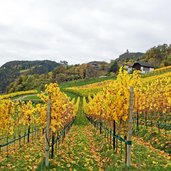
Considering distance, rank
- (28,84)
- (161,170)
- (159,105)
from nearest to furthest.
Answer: (161,170) < (159,105) < (28,84)

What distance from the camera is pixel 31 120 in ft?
77.0

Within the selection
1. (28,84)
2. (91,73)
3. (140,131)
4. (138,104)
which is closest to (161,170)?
(140,131)

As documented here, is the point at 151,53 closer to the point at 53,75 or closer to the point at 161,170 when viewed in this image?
the point at 53,75

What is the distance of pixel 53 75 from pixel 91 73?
18.2 metres

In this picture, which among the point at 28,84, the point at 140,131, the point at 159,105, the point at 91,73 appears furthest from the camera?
the point at 91,73

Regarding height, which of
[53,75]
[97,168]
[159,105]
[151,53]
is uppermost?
[151,53]

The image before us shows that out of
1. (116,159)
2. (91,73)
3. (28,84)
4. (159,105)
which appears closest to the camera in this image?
(116,159)

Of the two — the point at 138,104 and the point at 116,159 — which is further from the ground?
the point at 138,104

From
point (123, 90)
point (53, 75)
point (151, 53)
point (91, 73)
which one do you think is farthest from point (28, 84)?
point (123, 90)

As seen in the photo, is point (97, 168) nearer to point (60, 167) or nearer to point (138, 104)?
point (60, 167)

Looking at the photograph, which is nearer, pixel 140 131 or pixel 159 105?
pixel 140 131

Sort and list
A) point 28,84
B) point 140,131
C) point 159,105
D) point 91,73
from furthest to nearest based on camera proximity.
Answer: point 91,73 < point 28,84 < point 159,105 < point 140,131

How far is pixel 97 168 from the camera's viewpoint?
11422mm

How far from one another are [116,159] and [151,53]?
129038 mm
